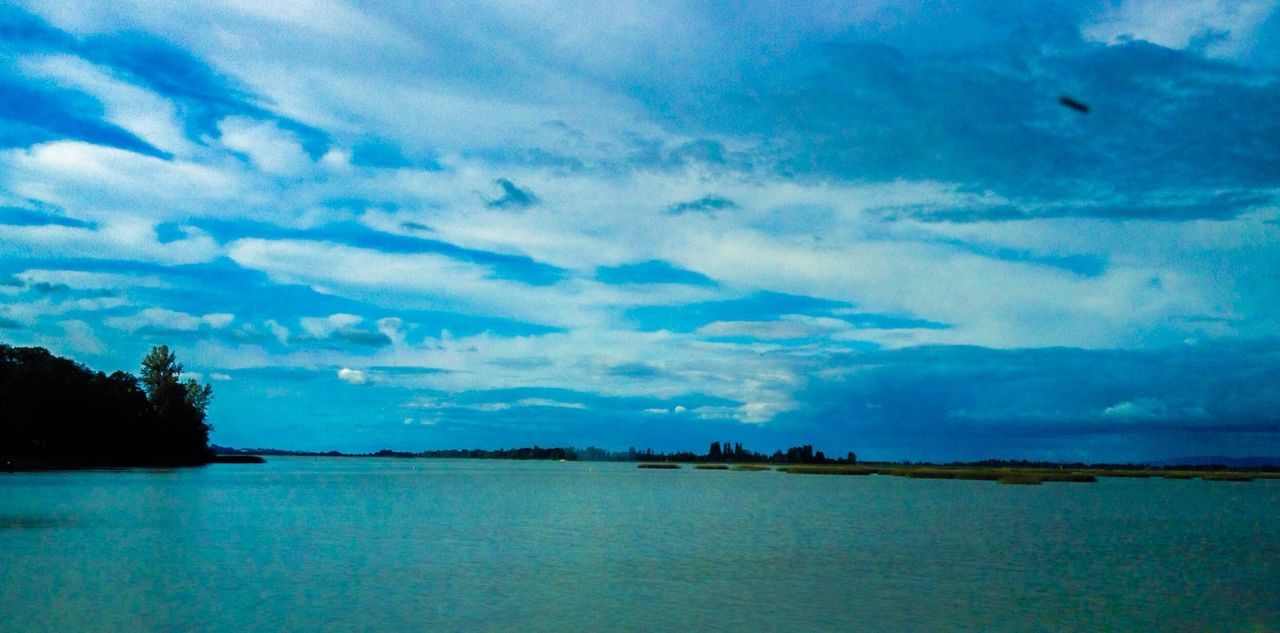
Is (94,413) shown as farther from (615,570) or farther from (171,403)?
(615,570)

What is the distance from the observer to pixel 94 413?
116 meters

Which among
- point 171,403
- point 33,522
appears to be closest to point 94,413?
point 171,403

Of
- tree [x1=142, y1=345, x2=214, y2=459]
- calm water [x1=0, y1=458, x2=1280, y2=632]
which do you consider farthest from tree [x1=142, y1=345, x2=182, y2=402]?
calm water [x1=0, y1=458, x2=1280, y2=632]

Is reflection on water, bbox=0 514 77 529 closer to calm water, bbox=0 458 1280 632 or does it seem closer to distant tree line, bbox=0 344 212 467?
calm water, bbox=0 458 1280 632

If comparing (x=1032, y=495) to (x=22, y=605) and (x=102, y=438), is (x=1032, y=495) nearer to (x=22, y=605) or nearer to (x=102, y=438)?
(x=22, y=605)

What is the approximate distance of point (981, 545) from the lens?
41.2 m

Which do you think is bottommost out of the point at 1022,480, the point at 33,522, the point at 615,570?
the point at 615,570

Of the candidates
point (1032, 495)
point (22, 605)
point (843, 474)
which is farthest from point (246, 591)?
point (843, 474)

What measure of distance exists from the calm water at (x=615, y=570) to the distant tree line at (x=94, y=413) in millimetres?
54169

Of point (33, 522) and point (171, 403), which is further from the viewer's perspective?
point (171, 403)

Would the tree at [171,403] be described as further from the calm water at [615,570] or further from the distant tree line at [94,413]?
the calm water at [615,570]

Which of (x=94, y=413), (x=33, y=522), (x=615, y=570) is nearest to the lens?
(x=615, y=570)

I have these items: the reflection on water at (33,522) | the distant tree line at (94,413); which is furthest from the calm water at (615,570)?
the distant tree line at (94,413)

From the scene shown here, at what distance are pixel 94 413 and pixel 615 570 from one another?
109m
